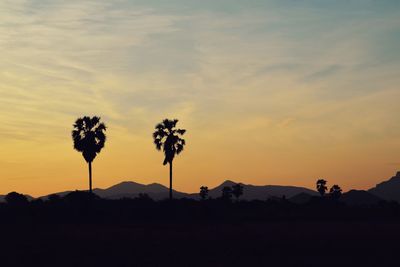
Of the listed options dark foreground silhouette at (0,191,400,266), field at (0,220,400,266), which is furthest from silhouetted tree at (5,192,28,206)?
field at (0,220,400,266)

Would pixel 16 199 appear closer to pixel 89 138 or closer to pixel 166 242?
pixel 89 138

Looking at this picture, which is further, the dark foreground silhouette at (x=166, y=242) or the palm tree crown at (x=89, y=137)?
the palm tree crown at (x=89, y=137)

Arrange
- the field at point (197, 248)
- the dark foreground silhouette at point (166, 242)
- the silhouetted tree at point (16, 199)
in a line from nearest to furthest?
the field at point (197, 248) < the dark foreground silhouette at point (166, 242) < the silhouetted tree at point (16, 199)

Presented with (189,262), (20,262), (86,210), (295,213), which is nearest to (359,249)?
(189,262)

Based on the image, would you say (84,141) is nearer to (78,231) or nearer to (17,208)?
(17,208)

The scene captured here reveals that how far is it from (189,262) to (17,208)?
151ft

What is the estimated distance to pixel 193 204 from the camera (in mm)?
87312

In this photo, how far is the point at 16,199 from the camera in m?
81.8

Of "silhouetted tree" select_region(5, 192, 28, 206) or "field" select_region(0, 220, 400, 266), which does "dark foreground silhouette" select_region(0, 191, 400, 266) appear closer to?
"field" select_region(0, 220, 400, 266)

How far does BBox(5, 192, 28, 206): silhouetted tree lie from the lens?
256ft

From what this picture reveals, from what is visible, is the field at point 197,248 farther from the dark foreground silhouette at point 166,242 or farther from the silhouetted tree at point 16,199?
the silhouetted tree at point 16,199

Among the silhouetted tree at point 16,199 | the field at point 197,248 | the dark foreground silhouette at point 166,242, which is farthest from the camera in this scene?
the silhouetted tree at point 16,199

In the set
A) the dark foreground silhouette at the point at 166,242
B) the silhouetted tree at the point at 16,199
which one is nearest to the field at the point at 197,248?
the dark foreground silhouette at the point at 166,242

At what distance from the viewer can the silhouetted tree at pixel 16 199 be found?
78.1m
